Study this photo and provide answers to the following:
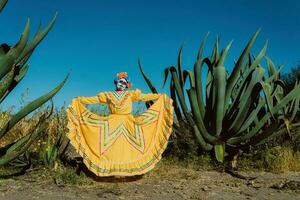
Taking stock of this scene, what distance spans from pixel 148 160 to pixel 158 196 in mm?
1087

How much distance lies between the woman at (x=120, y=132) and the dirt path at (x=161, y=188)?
0.74 ft

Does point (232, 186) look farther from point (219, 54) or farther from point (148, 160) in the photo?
point (219, 54)

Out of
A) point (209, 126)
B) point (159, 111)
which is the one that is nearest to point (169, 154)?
point (209, 126)

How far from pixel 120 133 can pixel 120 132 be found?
0.5 inches

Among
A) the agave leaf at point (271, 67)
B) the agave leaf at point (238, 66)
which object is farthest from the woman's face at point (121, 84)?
the agave leaf at point (271, 67)

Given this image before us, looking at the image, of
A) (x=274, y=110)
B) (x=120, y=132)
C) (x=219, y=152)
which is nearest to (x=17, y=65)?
(x=120, y=132)

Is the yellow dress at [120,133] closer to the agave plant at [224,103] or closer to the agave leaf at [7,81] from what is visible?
the agave plant at [224,103]

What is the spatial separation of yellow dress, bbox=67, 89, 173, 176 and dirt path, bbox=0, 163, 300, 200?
23 cm

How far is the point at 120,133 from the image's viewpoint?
7117mm

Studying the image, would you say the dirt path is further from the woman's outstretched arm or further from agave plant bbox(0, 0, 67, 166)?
the woman's outstretched arm

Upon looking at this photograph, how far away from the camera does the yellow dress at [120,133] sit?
6977mm

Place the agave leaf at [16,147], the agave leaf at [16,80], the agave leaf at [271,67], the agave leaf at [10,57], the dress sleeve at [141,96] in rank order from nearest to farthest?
the agave leaf at [10,57] < the agave leaf at [16,80] < the agave leaf at [16,147] < the dress sleeve at [141,96] < the agave leaf at [271,67]

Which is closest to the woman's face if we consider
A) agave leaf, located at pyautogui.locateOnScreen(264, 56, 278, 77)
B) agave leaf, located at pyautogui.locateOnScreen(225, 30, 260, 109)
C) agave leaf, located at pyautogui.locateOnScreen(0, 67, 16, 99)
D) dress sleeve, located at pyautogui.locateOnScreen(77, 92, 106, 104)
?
dress sleeve, located at pyautogui.locateOnScreen(77, 92, 106, 104)

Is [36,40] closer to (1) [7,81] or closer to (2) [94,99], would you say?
(1) [7,81]
